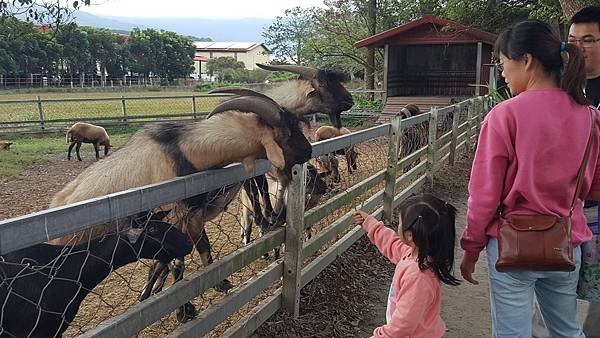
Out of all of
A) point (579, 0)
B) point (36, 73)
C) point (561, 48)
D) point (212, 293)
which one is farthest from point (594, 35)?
point (36, 73)

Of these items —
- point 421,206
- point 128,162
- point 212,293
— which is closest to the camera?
point 421,206

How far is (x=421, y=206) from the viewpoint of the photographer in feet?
8.21

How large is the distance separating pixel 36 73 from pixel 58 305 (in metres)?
39.9

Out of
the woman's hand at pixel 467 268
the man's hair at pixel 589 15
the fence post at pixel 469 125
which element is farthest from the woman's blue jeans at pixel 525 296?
the fence post at pixel 469 125

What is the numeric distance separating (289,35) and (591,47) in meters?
34.3

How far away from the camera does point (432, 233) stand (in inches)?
97.7

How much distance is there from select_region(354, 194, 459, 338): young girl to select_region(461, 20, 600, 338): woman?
16 centimetres

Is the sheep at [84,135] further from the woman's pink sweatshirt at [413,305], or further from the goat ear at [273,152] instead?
the woman's pink sweatshirt at [413,305]

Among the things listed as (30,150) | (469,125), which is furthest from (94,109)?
(469,125)

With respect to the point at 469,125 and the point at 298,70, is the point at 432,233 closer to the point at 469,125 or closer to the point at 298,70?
the point at 298,70

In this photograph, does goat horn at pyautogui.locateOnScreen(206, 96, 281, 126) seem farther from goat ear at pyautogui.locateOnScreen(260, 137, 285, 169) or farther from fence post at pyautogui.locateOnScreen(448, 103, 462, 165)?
fence post at pyautogui.locateOnScreen(448, 103, 462, 165)

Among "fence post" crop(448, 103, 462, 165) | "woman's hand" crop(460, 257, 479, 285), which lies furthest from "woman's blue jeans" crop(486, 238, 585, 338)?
"fence post" crop(448, 103, 462, 165)

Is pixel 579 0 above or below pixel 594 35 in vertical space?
above

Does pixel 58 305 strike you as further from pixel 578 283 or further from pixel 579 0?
pixel 579 0
